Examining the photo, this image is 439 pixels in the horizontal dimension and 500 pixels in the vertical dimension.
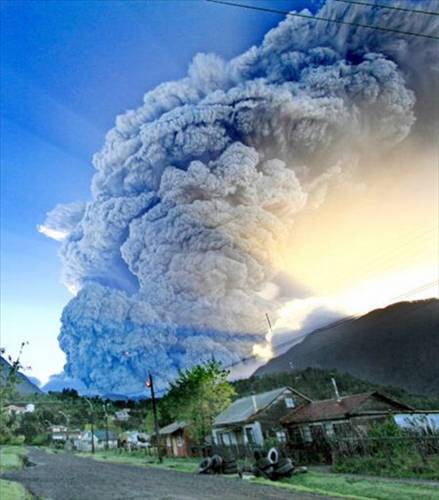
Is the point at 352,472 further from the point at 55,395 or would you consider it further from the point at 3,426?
the point at 55,395

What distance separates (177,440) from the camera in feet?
164

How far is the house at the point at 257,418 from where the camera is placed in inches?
1382

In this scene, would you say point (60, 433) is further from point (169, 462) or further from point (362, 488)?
point (362, 488)

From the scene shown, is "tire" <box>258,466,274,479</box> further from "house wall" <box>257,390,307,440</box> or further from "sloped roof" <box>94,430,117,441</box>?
"sloped roof" <box>94,430,117,441</box>

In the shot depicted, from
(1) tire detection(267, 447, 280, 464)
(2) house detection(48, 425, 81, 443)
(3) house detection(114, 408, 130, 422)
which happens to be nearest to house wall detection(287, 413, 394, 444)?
(1) tire detection(267, 447, 280, 464)

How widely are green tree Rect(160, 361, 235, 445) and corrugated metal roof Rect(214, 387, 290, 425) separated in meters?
1.56

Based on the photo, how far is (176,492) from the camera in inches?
587

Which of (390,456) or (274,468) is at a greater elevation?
(274,468)

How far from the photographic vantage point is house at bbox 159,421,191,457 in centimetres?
4734

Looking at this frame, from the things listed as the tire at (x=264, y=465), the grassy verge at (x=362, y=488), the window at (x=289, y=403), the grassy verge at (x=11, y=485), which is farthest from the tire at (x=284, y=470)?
the window at (x=289, y=403)

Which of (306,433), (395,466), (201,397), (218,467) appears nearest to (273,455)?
(218,467)

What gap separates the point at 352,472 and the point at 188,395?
1056 inches

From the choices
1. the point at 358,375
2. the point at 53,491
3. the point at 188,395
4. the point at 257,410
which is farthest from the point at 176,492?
the point at 358,375

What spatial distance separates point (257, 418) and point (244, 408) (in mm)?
3600
